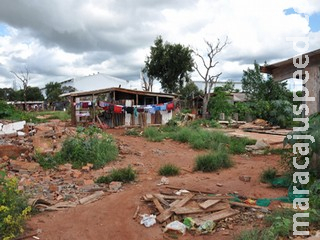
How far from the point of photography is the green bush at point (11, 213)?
3.68 meters

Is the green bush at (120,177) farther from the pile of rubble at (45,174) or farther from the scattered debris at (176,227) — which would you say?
the scattered debris at (176,227)

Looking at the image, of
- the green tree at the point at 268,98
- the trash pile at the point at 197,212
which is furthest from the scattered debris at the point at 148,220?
the green tree at the point at 268,98

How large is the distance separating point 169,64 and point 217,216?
28.8 metres

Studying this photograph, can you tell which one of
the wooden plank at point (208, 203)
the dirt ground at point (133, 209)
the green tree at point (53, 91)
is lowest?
the dirt ground at point (133, 209)

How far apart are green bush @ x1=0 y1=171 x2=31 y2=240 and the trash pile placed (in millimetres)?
1641

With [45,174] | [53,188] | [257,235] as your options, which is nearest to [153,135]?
[45,174]

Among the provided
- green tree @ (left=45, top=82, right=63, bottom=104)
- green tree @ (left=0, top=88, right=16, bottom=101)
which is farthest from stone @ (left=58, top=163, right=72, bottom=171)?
green tree @ (left=0, top=88, right=16, bottom=101)

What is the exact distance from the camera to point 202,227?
13.6ft

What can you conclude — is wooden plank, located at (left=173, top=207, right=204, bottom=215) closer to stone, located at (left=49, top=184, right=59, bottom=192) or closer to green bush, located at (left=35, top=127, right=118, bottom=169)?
stone, located at (left=49, top=184, right=59, bottom=192)

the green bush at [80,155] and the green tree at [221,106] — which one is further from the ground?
the green tree at [221,106]

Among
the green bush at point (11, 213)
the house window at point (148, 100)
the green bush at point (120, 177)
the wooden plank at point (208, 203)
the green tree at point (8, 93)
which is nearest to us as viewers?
the green bush at point (11, 213)

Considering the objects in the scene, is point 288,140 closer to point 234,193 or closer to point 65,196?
point 234,193

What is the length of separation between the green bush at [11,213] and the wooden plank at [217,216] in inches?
89.1

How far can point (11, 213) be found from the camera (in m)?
3.95
